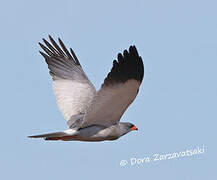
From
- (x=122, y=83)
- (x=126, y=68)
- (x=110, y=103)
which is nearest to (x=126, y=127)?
(x=110, y=103)

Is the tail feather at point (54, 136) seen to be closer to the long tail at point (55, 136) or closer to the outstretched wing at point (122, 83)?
the long tail at point (55, 136)

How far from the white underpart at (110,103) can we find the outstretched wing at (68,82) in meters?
1.00

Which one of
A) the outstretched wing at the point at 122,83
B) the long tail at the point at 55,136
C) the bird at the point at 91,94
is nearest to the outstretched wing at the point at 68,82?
the bird at the point at 91,94

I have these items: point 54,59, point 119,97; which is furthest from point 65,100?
point 119,97

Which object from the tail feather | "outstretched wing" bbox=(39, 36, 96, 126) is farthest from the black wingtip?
"outstretched wing" bbox=(39, 36, 96, 126)

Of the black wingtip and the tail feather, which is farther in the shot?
the tail feather

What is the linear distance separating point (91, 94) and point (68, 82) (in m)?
0.78

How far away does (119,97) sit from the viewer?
11.7 metres

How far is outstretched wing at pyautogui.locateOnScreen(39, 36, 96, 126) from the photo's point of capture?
14.0 meters

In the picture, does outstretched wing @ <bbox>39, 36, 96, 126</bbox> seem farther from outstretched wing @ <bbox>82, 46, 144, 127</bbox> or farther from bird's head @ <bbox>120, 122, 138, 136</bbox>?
outstretched wing @ <bbox>82, 46, 144, 127</bbox>

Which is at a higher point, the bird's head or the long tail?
the long tail

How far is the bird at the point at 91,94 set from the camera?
11.4 m

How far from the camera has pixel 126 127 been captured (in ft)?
43.2

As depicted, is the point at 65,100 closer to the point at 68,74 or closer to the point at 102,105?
the point at 68,74
